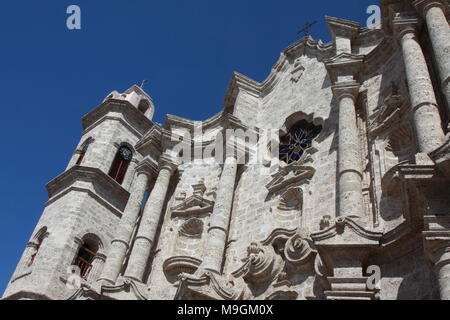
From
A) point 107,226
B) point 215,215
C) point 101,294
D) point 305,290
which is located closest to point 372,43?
point 215,215

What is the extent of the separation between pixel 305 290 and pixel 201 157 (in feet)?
26.7

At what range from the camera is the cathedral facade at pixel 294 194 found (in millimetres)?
8969

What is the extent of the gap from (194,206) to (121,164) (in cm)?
944

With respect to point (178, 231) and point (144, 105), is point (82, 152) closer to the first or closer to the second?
point (144, 105)

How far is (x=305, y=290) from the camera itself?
35.2 ft

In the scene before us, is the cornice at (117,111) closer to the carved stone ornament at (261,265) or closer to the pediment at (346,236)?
the carved stone ornament at (261,265)

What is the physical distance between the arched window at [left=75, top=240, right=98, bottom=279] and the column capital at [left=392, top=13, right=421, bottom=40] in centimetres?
1383

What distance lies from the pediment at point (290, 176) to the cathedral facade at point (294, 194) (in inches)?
1.4

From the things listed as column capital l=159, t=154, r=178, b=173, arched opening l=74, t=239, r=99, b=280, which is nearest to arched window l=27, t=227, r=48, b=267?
arched opening l=74, t=239, r=99, b=280

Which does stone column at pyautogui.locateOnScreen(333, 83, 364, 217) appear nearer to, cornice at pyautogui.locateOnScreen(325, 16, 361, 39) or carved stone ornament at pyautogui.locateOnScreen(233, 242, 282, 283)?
carved stone ornament at pyautogui.locateOnScreen(233, 242, 282, 283)

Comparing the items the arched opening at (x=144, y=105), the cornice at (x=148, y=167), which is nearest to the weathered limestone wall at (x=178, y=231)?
the cornice at (x=148, y=167)

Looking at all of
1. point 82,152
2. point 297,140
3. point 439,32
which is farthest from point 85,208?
point 439,32

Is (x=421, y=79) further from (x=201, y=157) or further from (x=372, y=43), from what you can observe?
(x=201, y=157)

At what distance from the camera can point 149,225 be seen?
50.4ft
